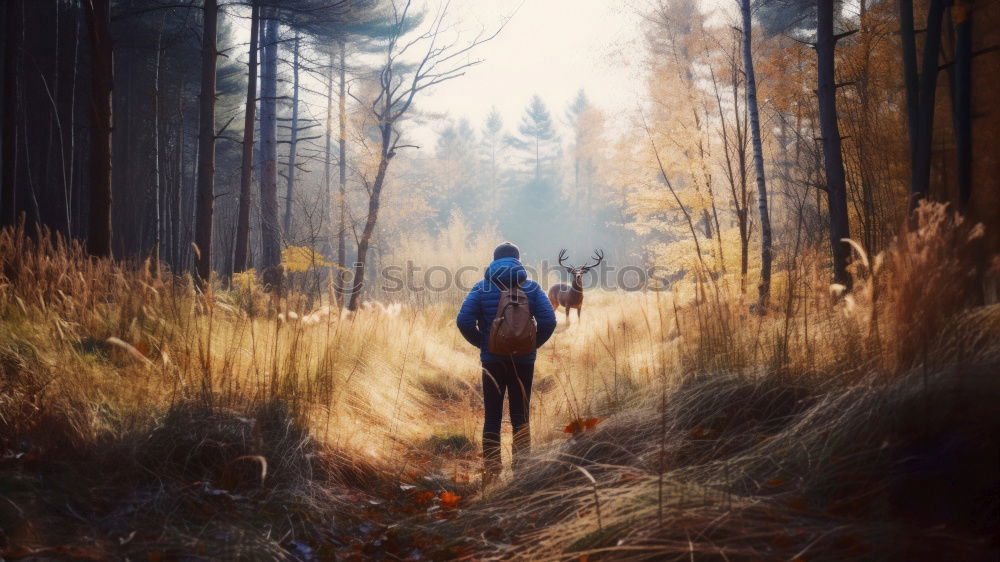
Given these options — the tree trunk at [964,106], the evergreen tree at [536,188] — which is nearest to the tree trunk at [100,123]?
the tree trunk at [964,106]

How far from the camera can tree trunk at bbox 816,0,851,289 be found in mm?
6188

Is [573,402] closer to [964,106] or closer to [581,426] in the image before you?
[581,426]

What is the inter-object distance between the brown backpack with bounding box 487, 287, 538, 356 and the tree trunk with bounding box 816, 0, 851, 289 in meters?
3.74

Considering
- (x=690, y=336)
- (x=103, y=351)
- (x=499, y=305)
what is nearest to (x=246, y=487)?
(x=499, y=305)

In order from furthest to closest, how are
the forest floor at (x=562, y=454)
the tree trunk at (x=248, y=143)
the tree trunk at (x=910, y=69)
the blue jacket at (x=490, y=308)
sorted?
the tree trunk at (x=248, y=143), the tree trunk at (x=910, y=69), the blue jacket at (x=490, y=308), the forest floor at (x=562, y=454)

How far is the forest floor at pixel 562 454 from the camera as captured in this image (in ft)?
6.75

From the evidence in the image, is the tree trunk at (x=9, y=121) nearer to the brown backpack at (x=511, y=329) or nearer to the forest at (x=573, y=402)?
the forest at (x=573, y=402)

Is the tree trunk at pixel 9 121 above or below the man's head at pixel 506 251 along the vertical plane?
above

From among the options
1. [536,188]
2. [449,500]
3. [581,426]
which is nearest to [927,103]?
[581,426]

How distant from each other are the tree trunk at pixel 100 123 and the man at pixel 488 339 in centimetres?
491

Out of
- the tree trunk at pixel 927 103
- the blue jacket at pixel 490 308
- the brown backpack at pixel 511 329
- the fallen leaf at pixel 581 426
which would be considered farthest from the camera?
the tree trunk at pixel 927 103

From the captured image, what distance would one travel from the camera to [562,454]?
9.36ft

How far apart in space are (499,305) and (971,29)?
416 centimetres

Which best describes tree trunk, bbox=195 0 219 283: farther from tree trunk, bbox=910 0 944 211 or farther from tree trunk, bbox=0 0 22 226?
tree trunk, bbox=910 0 944 211
